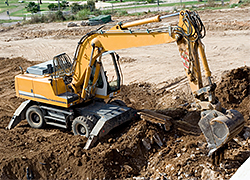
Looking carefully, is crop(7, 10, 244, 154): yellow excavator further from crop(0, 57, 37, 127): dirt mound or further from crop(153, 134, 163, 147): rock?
crop(0, 57, 37, 127): dirt mound

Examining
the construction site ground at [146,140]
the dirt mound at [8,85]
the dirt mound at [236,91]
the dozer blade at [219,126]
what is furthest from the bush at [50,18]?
the dozer blade at [219,126]

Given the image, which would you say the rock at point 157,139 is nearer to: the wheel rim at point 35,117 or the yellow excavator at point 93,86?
the yellow excavator at point 93,86

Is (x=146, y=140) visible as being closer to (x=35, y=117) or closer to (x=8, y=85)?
(x=35, y=117)

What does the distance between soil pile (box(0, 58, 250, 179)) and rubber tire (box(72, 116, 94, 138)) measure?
0.26 meters

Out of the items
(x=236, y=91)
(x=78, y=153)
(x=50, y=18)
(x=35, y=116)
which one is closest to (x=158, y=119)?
(x=78, y=153)

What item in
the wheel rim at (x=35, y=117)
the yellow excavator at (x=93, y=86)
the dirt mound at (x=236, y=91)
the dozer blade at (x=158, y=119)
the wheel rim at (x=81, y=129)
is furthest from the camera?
the wheel rim at (x=35, y=117)

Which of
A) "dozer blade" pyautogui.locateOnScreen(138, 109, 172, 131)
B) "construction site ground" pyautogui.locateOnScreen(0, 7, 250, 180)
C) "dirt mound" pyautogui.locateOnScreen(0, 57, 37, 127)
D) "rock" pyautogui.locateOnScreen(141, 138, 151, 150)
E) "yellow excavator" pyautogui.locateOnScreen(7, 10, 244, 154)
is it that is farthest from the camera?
"dirt mound" pyautogui.locateOnScreen(0, 57, 37, 127)

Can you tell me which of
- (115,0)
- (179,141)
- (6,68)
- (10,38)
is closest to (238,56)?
(179,141)

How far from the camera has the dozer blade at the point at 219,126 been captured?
6.89 metres

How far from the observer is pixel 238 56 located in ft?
54.1

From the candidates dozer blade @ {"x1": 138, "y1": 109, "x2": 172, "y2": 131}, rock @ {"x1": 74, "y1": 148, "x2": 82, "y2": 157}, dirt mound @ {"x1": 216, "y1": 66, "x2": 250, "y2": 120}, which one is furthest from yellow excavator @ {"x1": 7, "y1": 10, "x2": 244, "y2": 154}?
dirt mound @ {"x1": 216, "y1": 66, "x2": 250, "y2": 120}

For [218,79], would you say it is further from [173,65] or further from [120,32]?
[120,32]

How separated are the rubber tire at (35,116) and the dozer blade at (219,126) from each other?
20.0 ft

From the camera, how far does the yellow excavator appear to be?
729cm
